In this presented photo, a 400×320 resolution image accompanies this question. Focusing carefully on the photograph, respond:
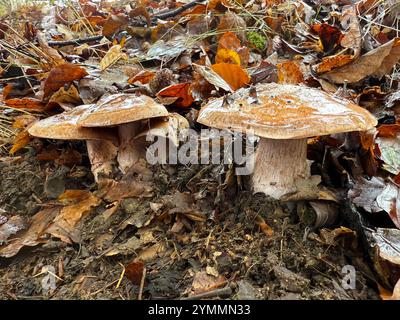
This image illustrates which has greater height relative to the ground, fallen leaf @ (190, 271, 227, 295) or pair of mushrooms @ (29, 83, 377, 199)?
pair of mushrooms @ (29, 83, 377, 199)

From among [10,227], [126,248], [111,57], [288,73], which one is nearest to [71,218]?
[10,227]

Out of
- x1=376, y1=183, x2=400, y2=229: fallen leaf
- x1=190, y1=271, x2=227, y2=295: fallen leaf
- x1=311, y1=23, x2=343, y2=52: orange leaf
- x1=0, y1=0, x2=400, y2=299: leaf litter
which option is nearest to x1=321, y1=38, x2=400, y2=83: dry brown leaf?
x1=0, y1=0, x2=400, y2=299: leaf litter

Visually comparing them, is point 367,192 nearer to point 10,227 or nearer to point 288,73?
point 288,73

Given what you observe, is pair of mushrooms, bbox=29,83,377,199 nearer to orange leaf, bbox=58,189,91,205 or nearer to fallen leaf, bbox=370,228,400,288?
orange leaf, bbox=58,189,91,205

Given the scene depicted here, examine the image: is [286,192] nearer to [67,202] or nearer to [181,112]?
[181,112]


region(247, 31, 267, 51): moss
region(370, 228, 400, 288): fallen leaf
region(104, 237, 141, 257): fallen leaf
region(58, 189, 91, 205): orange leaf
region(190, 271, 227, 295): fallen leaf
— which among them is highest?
region(247, 31, 267, 51): moss

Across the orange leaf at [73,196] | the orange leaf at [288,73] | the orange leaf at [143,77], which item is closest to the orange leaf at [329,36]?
the orange leaf at [288,73]
